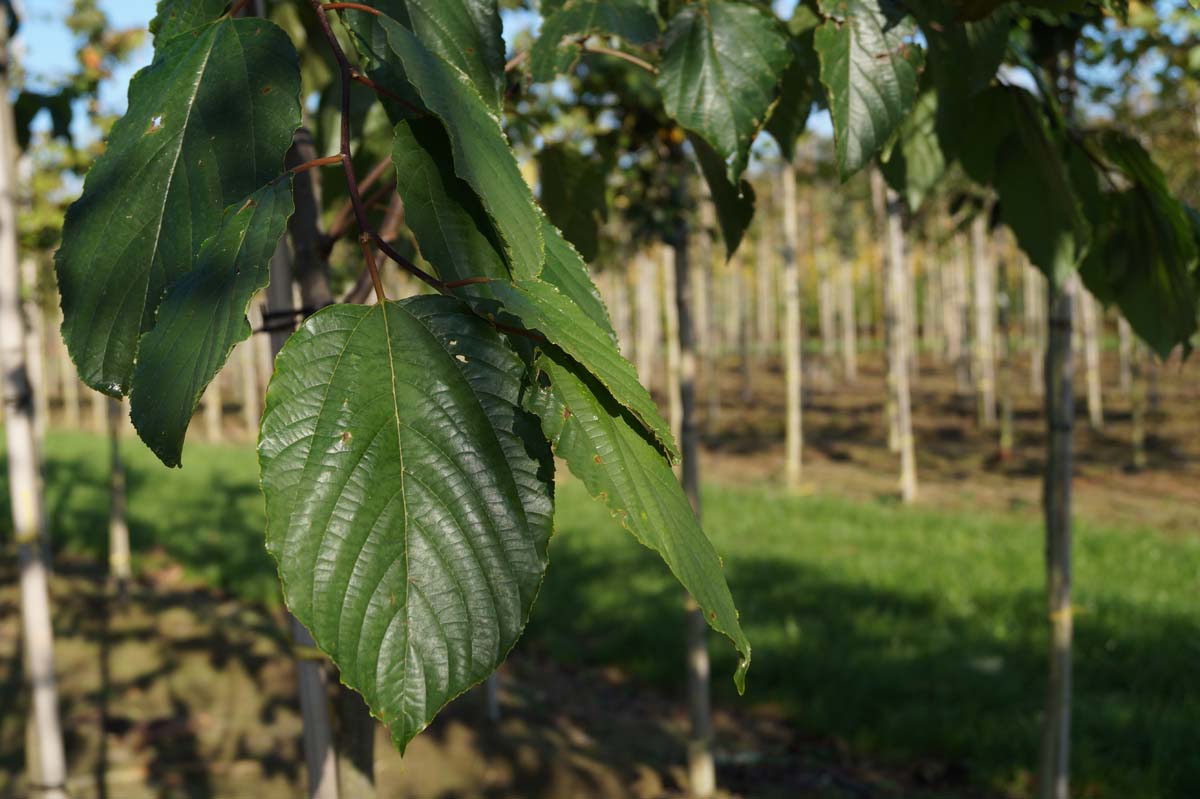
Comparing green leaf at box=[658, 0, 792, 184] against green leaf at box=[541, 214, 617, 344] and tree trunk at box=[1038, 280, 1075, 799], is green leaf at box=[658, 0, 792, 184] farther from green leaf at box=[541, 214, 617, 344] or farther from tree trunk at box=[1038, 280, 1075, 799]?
tree trunk at box=[1038, 280, 1075, 799]

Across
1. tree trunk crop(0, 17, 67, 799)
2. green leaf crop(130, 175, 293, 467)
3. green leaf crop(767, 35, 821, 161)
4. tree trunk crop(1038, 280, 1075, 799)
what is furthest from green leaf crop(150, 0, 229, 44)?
tree trunk crop(1038, 280, 1075, 799)

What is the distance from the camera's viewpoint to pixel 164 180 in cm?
59

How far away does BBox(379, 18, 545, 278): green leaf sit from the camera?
1.82 feet

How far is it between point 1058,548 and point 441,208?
2523mm

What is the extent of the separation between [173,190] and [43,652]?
242cm

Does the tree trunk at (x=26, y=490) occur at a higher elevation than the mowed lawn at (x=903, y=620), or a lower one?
higher

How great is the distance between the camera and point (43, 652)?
2.60 metres

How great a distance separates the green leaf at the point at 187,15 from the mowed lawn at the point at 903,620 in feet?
13.9

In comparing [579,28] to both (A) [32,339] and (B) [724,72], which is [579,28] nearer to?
(B) [724,72]

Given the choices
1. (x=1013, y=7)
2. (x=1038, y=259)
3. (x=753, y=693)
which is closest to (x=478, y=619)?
(x=1038, y=259)

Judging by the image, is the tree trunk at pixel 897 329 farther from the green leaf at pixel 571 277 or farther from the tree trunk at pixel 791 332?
the green leaf at pixel 571 277

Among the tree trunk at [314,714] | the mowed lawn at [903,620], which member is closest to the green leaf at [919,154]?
the tree trunk at [314,714]

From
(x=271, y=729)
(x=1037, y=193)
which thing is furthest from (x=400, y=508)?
(x=271, y=729)

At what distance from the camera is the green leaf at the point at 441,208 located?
0.57 m
